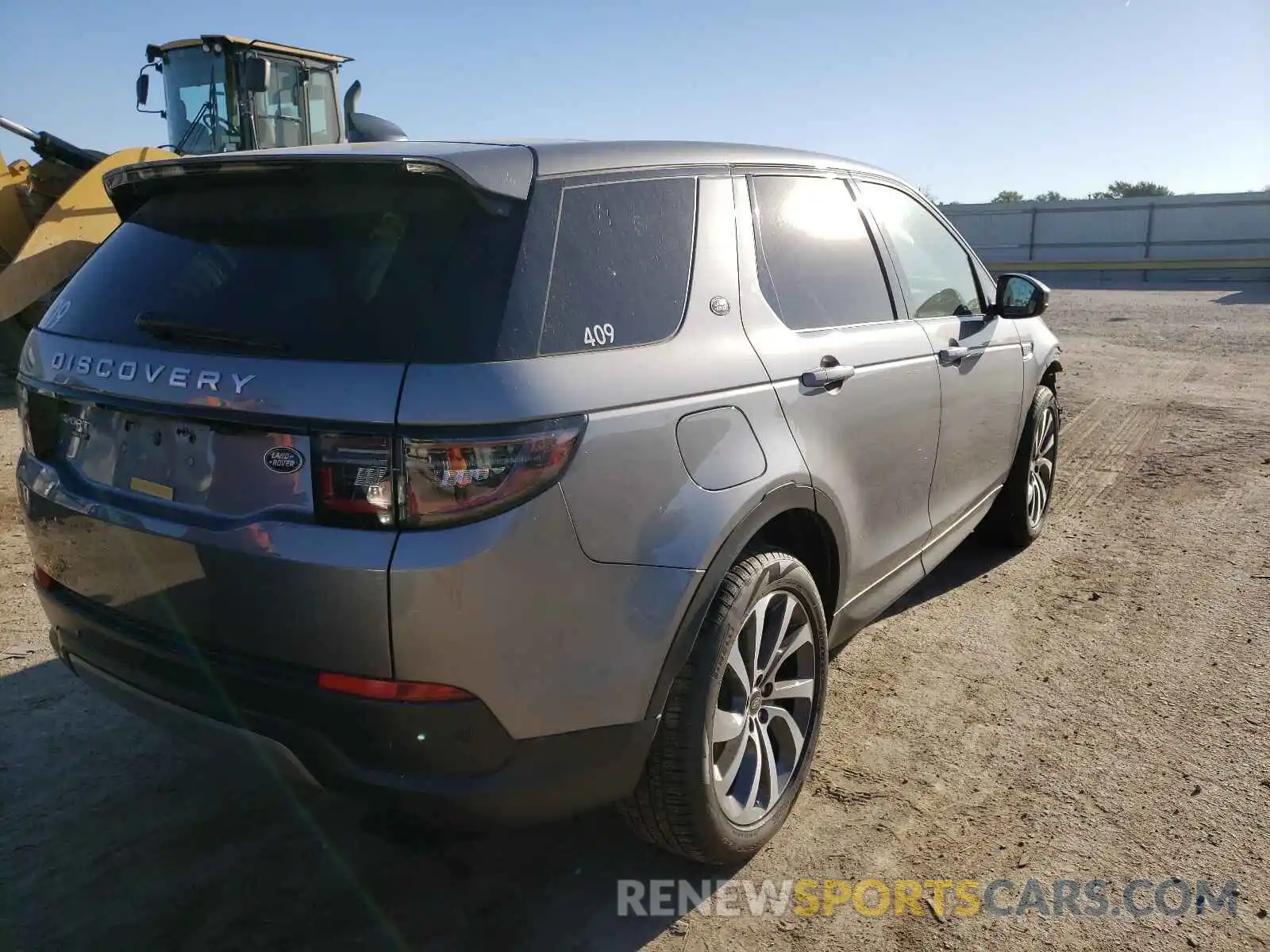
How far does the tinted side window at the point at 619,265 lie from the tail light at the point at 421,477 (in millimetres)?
269

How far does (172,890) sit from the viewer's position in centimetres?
253

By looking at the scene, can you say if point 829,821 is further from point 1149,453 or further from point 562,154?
point 1149,453

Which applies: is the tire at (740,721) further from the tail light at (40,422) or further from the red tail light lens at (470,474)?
the tail light at (40,422)

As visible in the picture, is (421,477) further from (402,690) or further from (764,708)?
(764,708)

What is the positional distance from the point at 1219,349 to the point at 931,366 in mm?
11574

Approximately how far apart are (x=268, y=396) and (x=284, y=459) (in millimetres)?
138

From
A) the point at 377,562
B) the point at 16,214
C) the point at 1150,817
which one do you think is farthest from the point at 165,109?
the point at 1150,817

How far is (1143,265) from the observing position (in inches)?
1161

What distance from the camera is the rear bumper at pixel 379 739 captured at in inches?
79.2

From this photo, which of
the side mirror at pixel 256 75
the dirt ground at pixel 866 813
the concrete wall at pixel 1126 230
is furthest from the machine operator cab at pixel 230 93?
the concrete wall at pixel 1126 230

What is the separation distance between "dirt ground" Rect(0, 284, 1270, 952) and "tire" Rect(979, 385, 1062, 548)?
0.40 metres

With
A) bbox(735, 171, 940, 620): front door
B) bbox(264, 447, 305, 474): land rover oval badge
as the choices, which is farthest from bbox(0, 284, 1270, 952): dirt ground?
bbox(264, 447, 305, 474): land rover oval badge

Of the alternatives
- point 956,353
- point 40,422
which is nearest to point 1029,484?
point 956,353

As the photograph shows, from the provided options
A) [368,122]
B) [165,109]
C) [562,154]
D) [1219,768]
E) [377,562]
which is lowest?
[1219,768]
